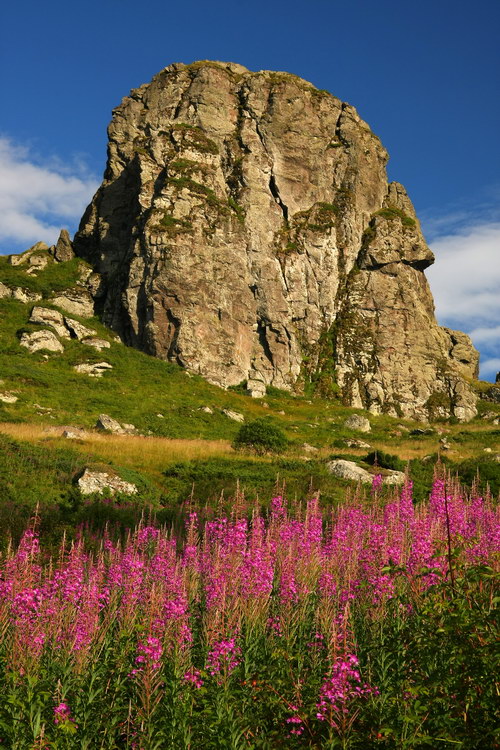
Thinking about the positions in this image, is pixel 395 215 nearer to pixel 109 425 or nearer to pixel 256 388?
pixel 256 388

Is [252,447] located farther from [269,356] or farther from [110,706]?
[269,356]

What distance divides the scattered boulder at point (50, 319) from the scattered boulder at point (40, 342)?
2384mm

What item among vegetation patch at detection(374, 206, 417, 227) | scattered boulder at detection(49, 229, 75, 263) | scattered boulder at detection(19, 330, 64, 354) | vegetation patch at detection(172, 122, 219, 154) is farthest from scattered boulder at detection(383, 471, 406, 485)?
scattered boulder at detection(49, 229, 75, 263)

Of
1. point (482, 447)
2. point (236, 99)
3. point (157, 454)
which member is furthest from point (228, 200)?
point (157, 454)

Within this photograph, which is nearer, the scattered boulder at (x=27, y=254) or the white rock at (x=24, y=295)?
the white rock at (x=24, y=295)

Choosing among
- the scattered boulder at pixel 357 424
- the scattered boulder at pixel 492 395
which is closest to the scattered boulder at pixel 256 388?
the scattered boulder at pixel 357 424

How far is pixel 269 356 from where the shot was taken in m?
63.6

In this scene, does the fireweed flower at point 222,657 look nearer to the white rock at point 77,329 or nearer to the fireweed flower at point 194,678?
the fireweed flower at point 194,678

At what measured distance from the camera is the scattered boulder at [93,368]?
1871 inches

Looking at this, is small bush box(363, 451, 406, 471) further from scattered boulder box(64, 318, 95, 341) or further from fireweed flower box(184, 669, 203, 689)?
scattered boulder box(64, 318, 95, 341)

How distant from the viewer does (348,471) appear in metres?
23.9

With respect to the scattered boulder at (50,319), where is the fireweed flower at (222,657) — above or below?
below

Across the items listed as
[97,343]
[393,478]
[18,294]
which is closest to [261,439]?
[393,478]

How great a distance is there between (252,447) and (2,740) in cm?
2691
